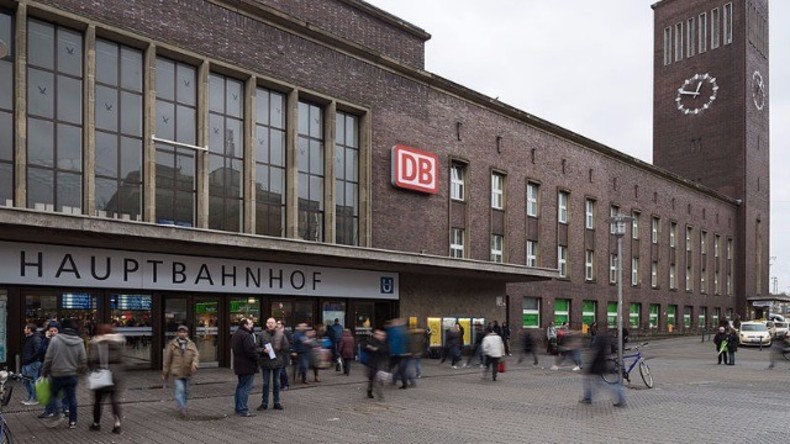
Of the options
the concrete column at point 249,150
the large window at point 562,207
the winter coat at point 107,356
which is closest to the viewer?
the winter coat at point 107,356

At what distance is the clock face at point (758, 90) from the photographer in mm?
66688

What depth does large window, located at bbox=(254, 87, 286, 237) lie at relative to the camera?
24.0 meters

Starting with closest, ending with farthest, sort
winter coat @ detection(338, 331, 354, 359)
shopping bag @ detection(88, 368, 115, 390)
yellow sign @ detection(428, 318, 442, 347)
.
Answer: shopping bag @ detection(88, 368, 115, 390) → winter coat @ detection(338, 331, 354, 359) → yellow sign @ detection(428, 318, 442, 347)

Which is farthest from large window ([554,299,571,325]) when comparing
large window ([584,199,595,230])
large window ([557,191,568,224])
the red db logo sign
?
the red db logo sign

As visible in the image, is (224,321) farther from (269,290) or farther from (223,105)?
(223,105)

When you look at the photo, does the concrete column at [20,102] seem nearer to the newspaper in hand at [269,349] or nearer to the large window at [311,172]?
the newspaper in hand at [269,349]

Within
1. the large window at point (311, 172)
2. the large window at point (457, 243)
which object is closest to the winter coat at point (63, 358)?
the large window at point (311, 172)

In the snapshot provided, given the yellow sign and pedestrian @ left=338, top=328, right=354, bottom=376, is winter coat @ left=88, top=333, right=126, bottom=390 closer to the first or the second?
pedestrian @ left=338, top=328, right=354, bottom=376

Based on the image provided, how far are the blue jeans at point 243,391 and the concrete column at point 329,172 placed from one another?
12.9 meters

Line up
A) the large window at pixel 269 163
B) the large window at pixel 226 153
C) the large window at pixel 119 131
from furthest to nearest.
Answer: the large window at pixel 269 163 < the large window at pixel 226 153 < the large window at pixel 119 131

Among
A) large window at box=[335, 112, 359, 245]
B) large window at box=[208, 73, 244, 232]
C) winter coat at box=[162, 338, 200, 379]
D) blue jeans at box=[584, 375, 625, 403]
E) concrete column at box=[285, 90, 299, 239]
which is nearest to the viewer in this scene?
winter coat at box=[162, 338, 200, 379]

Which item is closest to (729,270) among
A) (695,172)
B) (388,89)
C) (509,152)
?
(695,172)

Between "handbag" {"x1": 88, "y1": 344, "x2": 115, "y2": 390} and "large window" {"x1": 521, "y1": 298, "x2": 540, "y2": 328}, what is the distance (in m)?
28.3

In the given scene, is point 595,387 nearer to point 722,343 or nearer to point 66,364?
point 66,364
